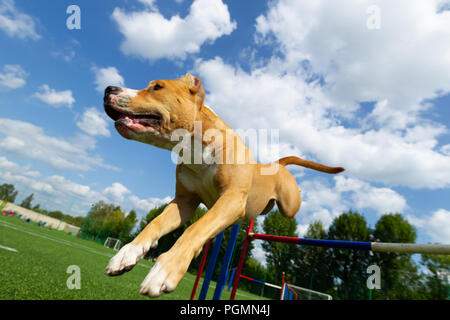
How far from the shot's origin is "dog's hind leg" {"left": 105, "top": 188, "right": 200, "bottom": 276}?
3.99ft

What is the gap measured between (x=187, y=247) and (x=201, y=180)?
0.56 meters

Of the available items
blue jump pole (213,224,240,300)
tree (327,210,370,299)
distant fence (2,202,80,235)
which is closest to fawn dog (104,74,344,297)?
blue jump pole (213,224,240,300)

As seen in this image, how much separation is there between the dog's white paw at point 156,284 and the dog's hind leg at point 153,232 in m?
0.25

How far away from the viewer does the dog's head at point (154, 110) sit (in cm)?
145

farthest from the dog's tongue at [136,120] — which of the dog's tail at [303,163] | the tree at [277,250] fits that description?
the tree at [277,250]

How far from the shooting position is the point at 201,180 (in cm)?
163

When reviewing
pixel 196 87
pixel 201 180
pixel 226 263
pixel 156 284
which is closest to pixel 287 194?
pixel 201 180

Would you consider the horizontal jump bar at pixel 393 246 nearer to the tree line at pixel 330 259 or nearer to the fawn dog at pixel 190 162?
the fawn dog at pixel 190 162

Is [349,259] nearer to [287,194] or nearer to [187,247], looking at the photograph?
[287,194]

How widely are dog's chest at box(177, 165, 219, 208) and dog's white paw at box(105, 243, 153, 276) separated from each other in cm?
47

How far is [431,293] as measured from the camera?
48.1ft
